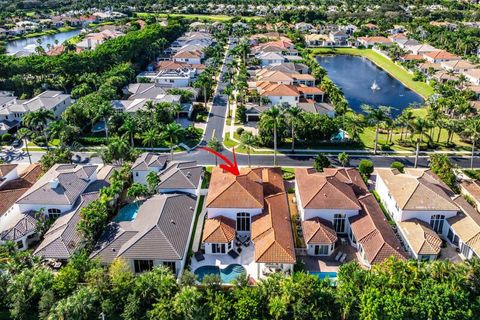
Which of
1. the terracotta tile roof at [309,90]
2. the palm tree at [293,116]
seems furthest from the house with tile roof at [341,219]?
the terracotta tile roof at [309,90]

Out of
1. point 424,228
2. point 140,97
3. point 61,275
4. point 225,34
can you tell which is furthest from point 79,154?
point 225,34

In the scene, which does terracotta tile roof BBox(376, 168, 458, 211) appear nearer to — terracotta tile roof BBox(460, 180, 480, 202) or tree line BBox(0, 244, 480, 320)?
terracotta tile roof BBox(460, 180, 480, 202)

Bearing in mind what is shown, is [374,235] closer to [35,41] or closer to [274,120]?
[274,120]

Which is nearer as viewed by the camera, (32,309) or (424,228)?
(32,309)

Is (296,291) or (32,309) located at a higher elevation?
(296,291)

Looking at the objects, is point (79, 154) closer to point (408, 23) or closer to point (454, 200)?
point (454, 200)

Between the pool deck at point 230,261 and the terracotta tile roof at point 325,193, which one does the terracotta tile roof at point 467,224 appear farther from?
the pool deck at point 230,261

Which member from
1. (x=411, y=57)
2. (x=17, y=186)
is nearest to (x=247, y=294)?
(x=17, y=186)
